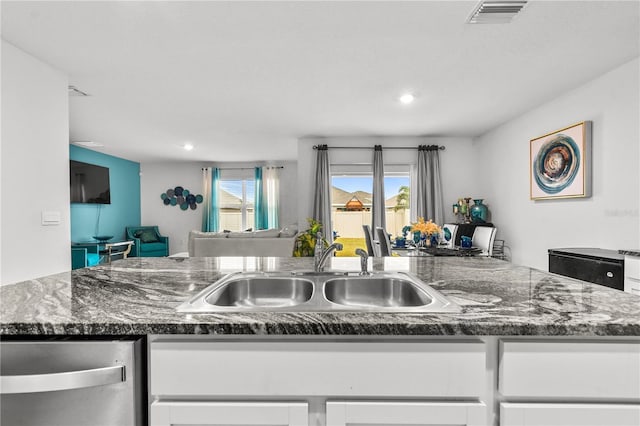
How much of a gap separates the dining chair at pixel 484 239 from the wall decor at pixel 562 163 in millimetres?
640

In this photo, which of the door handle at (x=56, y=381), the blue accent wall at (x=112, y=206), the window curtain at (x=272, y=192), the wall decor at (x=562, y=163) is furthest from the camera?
the window curtain at (x=272, y=192)

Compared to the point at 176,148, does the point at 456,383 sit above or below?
below

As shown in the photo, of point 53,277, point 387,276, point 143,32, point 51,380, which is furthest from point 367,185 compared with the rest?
point 51,380

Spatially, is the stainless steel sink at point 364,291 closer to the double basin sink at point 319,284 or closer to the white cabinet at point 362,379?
the double basin sink at point 319,284

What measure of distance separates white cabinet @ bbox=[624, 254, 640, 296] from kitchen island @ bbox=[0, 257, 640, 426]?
1758 millimetres

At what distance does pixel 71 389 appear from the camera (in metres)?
0.76

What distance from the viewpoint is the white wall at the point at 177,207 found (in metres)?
8.20

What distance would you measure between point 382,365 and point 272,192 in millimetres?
7504

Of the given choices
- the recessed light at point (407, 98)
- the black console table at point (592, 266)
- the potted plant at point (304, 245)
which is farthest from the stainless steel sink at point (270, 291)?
the potted plant at point (304, 245)

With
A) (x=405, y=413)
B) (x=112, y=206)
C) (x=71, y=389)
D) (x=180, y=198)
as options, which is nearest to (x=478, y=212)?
(x=405, y=413)

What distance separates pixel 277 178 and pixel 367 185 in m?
3.11

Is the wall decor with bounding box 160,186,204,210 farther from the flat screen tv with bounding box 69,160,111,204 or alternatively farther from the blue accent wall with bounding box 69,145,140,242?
the flat screen tv with bounding box 69,160,111,204

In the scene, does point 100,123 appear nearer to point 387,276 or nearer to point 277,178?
point 277,178

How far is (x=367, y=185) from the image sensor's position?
18.7 feet
